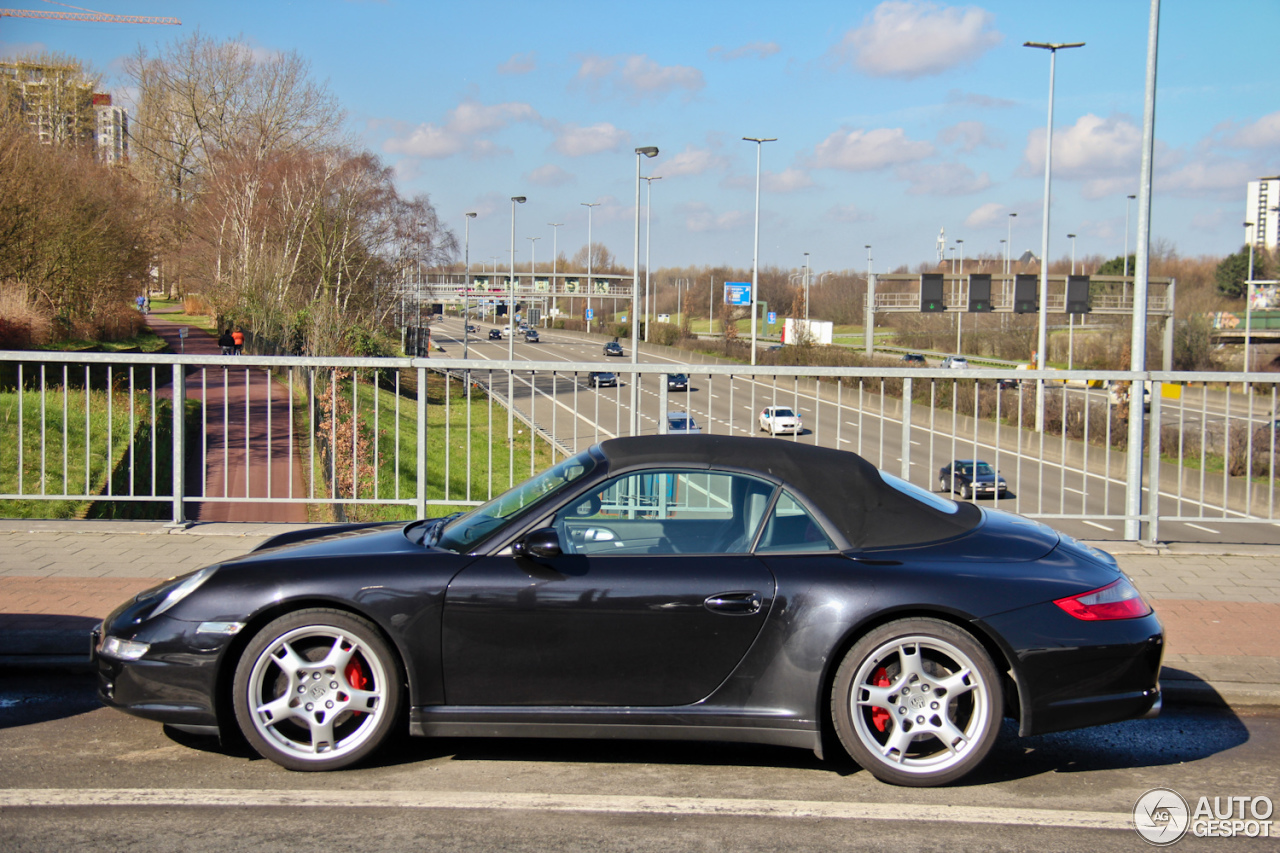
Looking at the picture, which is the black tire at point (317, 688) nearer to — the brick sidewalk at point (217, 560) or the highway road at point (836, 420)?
the brick sidewalk at point (217, 560)

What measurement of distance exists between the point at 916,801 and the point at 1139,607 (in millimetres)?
1218

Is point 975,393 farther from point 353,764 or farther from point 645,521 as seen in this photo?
point 353,764

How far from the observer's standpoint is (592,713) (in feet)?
12.8

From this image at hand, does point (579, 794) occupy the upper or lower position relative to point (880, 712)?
lower

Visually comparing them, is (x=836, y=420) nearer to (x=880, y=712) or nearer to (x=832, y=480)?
(x=832, y=480)

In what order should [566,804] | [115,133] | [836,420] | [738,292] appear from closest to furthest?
[566,804] → [836,420] → [738,292] → [115,133]

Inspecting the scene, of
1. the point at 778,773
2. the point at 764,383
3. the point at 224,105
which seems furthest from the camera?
the point at 224,105

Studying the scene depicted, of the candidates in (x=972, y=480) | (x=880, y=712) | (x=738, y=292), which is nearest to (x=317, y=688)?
(x=880, y=712)

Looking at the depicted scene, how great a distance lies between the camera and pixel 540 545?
3875 mm

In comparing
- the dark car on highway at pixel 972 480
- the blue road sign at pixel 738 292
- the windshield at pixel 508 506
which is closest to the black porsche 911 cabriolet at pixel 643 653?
the windshield at pixel 508 506

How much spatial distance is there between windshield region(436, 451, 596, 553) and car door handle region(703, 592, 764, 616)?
2.44 ft

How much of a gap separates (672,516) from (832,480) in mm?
684

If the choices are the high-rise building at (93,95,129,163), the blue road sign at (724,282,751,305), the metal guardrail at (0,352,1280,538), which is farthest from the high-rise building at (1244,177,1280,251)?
the metal guardrail at (0,352,1280,538)

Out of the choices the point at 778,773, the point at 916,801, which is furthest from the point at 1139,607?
the point at 778,773
